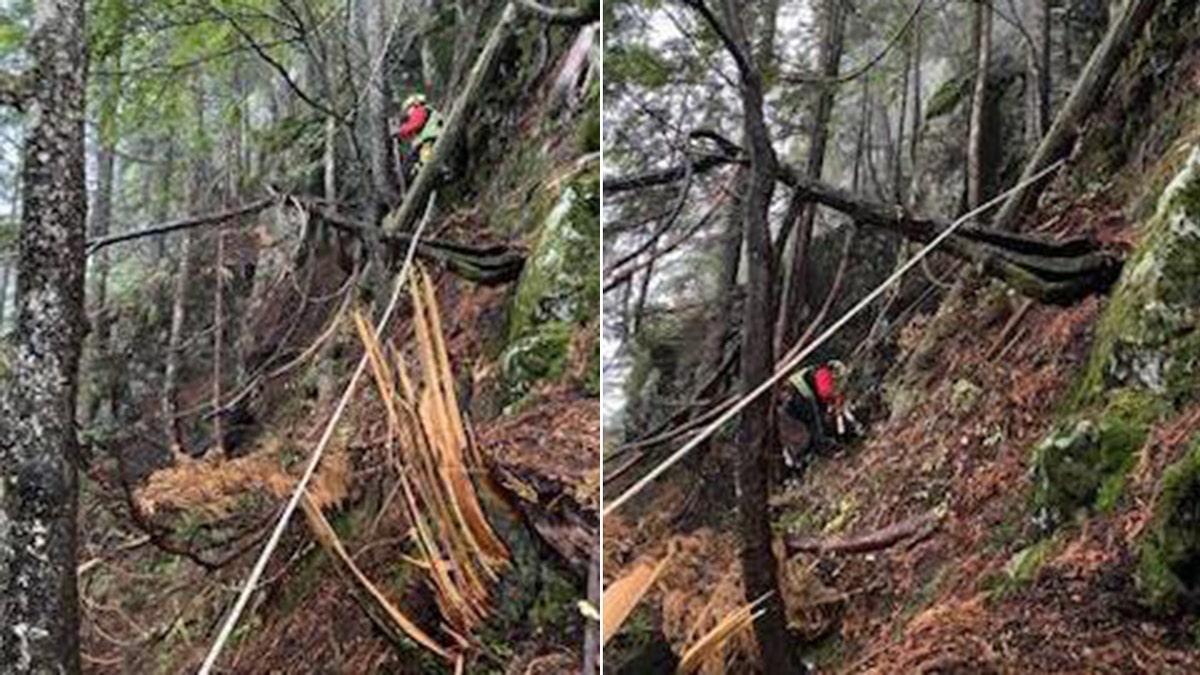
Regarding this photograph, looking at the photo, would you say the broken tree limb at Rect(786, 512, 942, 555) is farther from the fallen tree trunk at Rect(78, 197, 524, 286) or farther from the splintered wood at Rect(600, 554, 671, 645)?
the fallen tree trunk at Rect(78, 197, 524, 286)

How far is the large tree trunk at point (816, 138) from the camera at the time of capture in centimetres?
414

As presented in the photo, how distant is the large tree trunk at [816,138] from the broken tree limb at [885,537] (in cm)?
72

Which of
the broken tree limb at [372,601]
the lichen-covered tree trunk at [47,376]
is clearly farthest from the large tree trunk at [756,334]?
the lichen-covered tree trunk at [47,376]

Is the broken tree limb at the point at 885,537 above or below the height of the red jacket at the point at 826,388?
below

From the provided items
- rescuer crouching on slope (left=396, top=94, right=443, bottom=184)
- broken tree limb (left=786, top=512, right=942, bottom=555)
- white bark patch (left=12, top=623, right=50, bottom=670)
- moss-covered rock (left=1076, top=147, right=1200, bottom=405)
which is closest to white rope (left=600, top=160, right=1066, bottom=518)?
moss-covered rock (left=1076, top=147, right=1200, bottom=405)

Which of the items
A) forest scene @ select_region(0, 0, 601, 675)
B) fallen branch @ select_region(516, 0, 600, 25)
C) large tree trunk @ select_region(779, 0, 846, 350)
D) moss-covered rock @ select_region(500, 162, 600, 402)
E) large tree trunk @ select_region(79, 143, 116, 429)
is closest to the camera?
forest scene @ select_region(0, 0, 601, 675)

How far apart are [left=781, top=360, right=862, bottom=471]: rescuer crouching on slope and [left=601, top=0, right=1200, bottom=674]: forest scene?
0.03 meters

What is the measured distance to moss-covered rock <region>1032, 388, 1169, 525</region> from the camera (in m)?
2.51

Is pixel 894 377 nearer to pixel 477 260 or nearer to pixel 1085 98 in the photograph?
pixel 1085 98

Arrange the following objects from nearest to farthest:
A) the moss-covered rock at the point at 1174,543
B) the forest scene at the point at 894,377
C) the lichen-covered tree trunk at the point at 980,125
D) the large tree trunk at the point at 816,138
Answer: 1. the moss-covered rock at the point at 1174,543
2. the forest scene at the point at 894,377
3. the large tree trunk at the point at 816,138
4. the lichen-covered tree trunk at the point at 980,125

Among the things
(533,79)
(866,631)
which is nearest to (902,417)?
(866,631)

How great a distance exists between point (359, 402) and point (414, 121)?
1.85m

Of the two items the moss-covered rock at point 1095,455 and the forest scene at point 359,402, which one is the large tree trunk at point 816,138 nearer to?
the forest scene at point 359,402

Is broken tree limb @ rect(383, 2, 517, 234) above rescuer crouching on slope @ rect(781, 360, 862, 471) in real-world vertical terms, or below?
above
